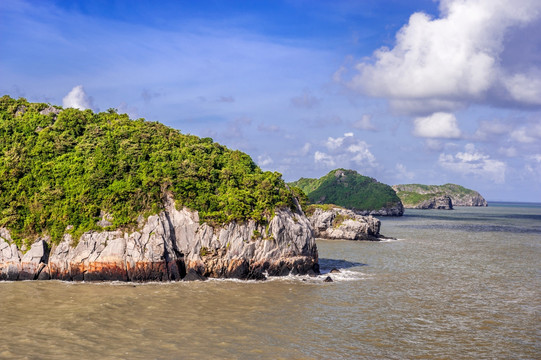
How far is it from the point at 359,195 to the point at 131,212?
505 ft

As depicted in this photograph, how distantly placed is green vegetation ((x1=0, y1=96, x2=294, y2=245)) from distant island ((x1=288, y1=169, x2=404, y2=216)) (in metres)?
120

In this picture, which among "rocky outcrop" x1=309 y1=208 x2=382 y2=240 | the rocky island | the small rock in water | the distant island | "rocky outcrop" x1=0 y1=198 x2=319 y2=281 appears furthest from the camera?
the distant island

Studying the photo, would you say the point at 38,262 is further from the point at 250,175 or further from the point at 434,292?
the point at 434,292

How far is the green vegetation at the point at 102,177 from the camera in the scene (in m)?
38.0

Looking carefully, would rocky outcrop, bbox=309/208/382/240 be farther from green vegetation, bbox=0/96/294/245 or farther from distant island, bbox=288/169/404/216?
distant island, bbox=288/169/404/216

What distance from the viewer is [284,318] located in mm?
27969

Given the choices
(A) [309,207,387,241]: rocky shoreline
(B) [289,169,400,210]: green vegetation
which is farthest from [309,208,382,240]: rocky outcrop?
(B) [289,169,400,210]: green vegetation

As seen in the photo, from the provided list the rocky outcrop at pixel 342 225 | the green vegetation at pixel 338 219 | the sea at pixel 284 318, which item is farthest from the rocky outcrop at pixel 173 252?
the green vegetation at pixel 338 219

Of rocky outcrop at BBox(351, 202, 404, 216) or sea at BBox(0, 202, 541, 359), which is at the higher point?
rocky outcrop at BBox(351, 202, 404, 216)

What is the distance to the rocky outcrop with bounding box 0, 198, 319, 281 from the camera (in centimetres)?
3594

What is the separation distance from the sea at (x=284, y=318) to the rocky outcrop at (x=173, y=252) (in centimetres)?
140

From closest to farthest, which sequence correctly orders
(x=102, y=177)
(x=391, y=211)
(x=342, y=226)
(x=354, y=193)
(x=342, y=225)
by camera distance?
(x=102, y=177) → (x=342, y=226) → (x=342, y=225) → (x=391, y=211) → (x=354, y=193)

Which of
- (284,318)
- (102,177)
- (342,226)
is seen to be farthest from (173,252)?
(342,226)

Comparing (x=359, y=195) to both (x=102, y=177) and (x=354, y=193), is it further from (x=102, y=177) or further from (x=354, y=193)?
(x=102, y=177)
